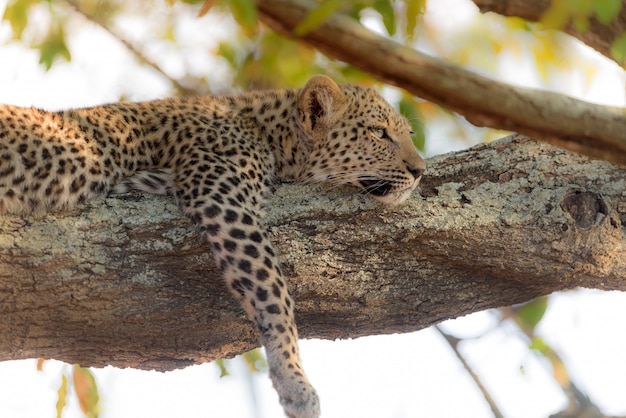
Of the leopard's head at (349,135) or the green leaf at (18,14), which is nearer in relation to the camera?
the green leaf at (18,14)

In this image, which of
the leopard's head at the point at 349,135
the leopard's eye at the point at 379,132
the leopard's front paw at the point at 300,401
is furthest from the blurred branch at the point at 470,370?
the leopard's front paw at the point at 300,401

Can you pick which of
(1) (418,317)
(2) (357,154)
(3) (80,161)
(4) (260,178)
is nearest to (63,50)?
(3) (80,161)

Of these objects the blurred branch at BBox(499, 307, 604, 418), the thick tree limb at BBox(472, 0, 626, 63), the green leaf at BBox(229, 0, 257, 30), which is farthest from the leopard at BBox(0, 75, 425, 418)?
the green leaf at BBox(229, 0, 257, 30)

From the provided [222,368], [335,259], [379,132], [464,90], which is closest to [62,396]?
[222,368]

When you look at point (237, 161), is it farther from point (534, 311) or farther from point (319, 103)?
point (534, 311)

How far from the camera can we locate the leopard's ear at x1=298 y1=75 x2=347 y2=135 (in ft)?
23.5

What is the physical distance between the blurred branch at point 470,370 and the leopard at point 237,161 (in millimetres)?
3014

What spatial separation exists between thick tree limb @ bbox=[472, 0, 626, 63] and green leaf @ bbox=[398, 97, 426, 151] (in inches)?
66.3

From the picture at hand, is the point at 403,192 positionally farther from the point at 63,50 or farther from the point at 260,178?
the point at 63,50

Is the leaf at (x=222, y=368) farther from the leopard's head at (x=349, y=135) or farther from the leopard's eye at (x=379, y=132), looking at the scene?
the leopard's eye at (x=379, y=132)

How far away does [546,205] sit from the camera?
20.4 feet

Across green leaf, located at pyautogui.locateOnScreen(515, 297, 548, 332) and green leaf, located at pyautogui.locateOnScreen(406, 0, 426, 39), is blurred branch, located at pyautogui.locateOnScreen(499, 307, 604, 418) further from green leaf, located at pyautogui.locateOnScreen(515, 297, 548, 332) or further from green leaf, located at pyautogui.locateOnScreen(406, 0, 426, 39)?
green leaf, located at pyautogui.locateOnScreen(406, 0, 426, 39)

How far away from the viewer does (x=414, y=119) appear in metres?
8.13

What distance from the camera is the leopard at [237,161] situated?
591cm
